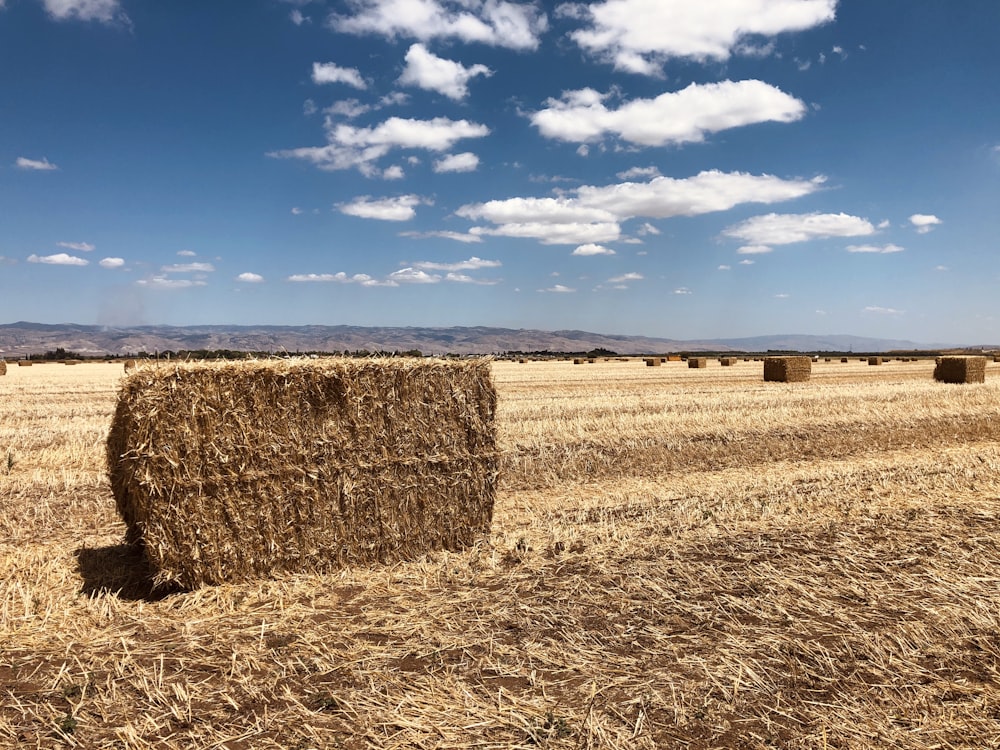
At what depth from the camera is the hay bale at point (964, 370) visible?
2725 centimetres

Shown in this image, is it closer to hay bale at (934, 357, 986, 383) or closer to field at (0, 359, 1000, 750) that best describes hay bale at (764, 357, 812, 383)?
hay bale at (934, 357, 986, 383)

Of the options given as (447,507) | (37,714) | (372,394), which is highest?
(372,394)

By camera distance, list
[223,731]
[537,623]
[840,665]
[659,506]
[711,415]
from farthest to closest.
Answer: [711,415] < [659,506] < [537,623] < [840,665] < [223,731]

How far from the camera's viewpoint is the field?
4.11 meters

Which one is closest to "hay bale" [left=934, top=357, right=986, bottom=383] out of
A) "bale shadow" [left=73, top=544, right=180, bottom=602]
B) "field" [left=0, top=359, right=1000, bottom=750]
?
"field" [left=0, top=359, right=1000, bottom=750]

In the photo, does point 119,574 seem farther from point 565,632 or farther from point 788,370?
point 788,370

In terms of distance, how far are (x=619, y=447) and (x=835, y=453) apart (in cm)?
453

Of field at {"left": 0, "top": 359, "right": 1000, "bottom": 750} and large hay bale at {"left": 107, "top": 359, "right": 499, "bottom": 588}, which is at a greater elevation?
large hay bale at {"left": 107, "top": 359, "right": 499, "bottom": 588}

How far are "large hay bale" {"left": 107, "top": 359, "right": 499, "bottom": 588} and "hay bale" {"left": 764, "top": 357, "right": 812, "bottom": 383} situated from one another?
26.7m

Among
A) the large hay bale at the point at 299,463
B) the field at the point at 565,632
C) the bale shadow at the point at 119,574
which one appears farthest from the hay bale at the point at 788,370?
the bale shadow at the point at 119,574

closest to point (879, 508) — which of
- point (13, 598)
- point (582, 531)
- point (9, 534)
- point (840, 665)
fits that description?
point (582, 531)

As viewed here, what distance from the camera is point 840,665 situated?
185 inches

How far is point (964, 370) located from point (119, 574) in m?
30.4

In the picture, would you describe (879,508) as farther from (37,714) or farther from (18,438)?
(18,438)
